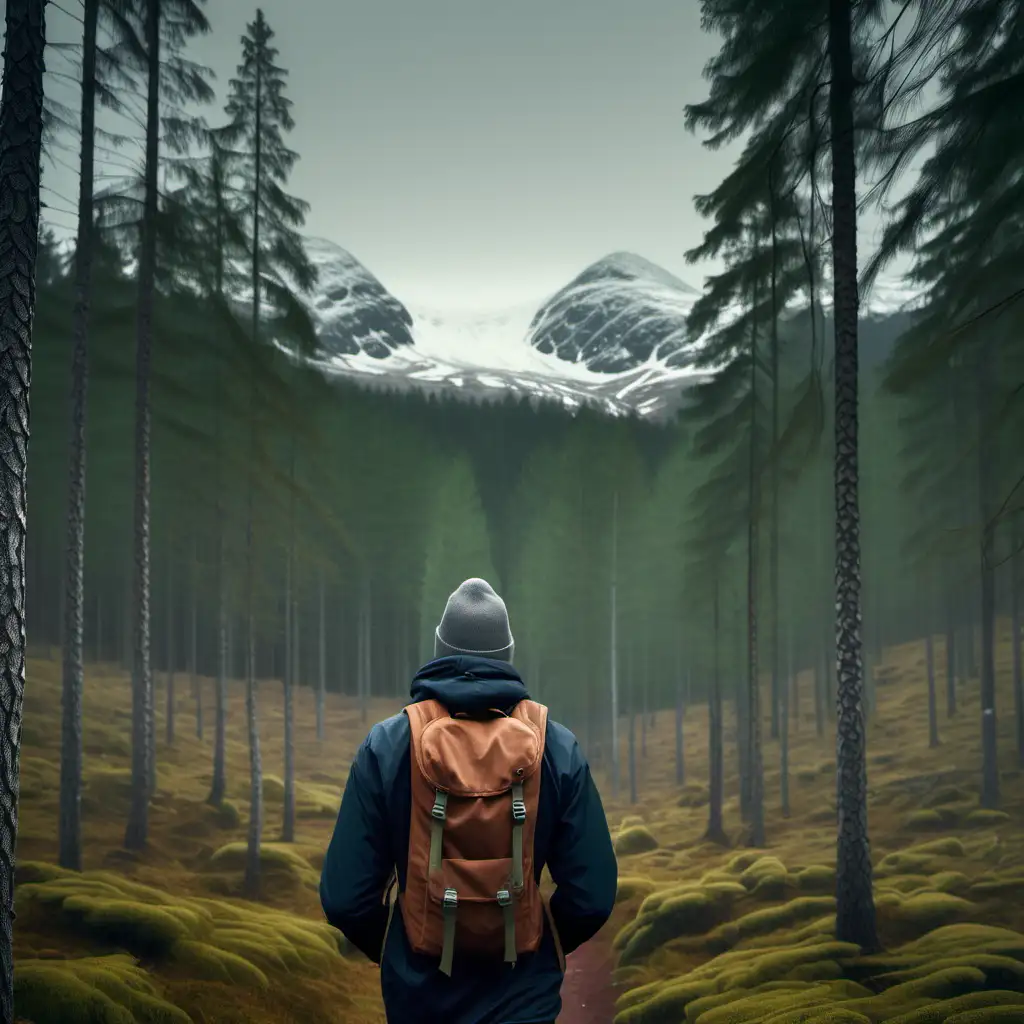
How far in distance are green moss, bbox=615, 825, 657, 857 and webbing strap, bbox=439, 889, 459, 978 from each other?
51.0ft

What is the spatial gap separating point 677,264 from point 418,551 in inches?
545

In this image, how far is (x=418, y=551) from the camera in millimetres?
27906

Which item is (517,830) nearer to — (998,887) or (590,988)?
(590,988)

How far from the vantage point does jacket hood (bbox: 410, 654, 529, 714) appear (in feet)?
8.68

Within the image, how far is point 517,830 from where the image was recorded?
257 cm

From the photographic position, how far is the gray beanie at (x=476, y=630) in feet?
9.87

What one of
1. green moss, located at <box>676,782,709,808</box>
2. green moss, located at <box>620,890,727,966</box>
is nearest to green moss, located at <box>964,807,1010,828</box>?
green moss, located at <box>620,890,727,966</box>

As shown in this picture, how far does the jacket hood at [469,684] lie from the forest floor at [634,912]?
17.6 ft

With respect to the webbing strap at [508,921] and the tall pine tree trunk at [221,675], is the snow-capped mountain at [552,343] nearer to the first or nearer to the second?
the tall pine tree trunk at [221,675]

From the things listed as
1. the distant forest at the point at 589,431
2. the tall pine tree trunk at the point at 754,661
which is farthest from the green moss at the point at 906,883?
the tall pine tree trunk at the point at 754,661

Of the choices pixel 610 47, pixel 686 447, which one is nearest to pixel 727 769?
pixel 686 447

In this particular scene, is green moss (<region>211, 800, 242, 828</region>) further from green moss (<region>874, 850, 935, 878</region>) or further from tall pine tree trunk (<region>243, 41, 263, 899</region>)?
green moss (<region>874, 850, 935, 878</region>)

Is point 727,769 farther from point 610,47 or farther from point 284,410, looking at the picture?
point 610,47

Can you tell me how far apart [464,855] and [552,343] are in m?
53.7
